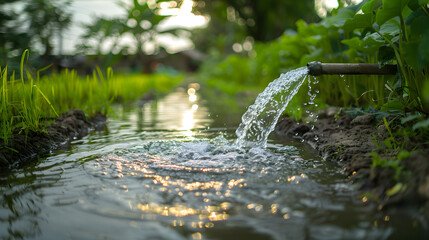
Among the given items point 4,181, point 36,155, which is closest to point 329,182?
point 4,181

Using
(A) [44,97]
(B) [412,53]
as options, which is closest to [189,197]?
(B) [412,53]

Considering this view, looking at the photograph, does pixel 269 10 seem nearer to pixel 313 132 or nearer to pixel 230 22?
pixel 230 22

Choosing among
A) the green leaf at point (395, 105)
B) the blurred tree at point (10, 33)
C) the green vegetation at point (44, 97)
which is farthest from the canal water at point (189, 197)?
the blurred tree at point (10, 33)

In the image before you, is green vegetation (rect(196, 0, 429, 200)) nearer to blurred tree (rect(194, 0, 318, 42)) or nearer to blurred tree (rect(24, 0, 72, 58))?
blurred tree (rect(24, 0, 72, 58))

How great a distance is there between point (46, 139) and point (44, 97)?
393 millimetres

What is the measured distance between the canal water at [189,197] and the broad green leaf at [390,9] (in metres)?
1.10

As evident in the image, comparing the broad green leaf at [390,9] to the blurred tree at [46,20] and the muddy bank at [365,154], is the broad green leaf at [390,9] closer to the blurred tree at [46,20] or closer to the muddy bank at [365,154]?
the muddy bank at [365,154]

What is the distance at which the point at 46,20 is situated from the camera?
6.15 meters

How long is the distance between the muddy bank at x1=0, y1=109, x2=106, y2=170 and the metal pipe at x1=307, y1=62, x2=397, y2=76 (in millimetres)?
2391

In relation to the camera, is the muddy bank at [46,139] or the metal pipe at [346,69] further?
the metal pipe at [346,69]

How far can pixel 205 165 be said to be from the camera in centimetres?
265

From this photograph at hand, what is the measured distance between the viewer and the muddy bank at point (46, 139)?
112 inches

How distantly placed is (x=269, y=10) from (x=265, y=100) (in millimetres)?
14962

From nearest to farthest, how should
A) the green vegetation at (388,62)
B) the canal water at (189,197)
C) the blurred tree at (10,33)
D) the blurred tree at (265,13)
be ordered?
1. the canal water at (189,197)
2. the green vegetation at (388,62)
3. the blurred tree at (10,33)
4. the blurred tree at (265,13)
